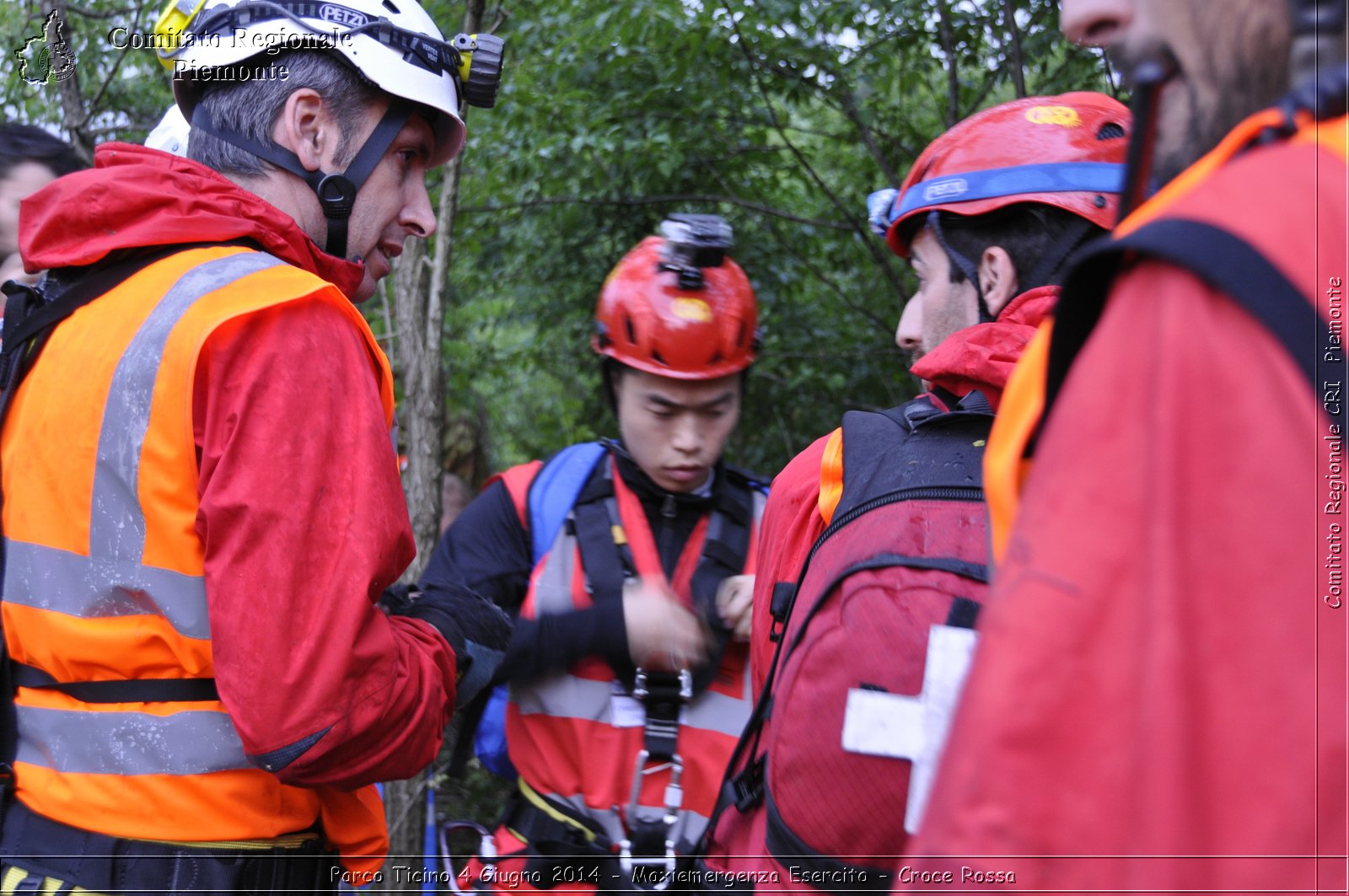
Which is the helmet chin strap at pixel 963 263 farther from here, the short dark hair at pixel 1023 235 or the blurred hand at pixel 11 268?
the blurred hand at pixel 11 268

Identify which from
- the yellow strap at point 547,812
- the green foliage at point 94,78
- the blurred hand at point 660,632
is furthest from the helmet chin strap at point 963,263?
the green foliage at point 94,78

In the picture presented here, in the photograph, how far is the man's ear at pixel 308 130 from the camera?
2408mm

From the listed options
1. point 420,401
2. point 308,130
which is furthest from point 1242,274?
point 420,401

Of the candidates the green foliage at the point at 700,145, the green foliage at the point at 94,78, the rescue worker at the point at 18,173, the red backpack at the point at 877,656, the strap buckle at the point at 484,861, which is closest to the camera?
the red backpack at the point at 877,656

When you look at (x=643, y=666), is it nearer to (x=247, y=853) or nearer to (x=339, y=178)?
(x=247, y=853)

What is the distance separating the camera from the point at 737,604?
3.20 metres

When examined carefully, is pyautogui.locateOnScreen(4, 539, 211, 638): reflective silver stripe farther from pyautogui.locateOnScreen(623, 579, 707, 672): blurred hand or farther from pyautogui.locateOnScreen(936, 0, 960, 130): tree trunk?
pyautogui.locateOnScreen(936, 0, 960, 130): tree trunk

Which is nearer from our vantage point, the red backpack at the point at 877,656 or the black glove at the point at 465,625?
the red backpack at the point at 877,656

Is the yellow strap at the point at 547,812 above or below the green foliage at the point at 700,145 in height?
below

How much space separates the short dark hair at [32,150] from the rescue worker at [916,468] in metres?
3.11

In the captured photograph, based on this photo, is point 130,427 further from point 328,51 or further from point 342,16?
point 342,16

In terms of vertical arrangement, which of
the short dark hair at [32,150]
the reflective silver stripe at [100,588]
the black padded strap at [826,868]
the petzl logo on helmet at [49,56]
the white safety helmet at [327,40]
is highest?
the petzl logo on helmet at [49,56]

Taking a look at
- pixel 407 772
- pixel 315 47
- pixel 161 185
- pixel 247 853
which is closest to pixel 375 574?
pixel 407 772

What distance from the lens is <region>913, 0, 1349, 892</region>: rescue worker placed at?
75cm
